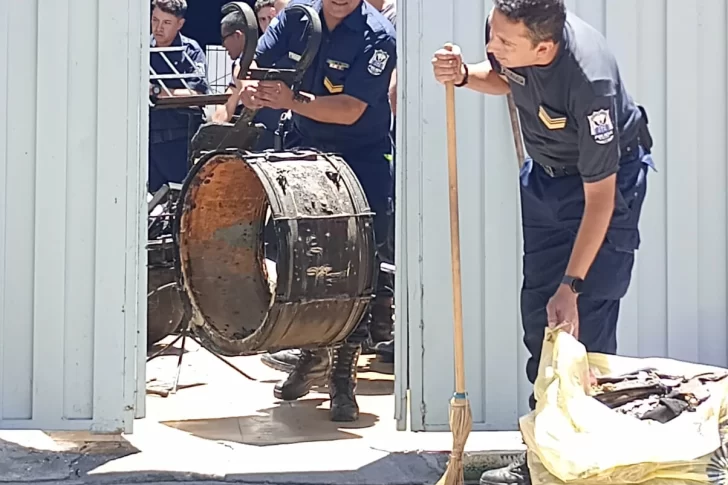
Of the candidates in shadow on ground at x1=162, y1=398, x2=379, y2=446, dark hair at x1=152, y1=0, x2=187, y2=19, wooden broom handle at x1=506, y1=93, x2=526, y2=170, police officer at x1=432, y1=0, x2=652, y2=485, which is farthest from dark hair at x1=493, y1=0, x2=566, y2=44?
dark hair at x1=152, y1=0, x2=187, y2=19

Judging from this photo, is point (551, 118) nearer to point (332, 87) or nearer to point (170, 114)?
point (332, 87)

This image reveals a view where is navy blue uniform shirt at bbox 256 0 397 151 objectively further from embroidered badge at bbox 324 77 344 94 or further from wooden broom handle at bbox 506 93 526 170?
wooden broom handle at bbox 506 93 526 170

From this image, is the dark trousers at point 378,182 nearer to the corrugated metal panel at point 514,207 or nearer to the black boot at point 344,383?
the black boot at point 344,383

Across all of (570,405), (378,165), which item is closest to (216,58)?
(378,165)

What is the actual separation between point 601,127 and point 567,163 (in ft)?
0.92

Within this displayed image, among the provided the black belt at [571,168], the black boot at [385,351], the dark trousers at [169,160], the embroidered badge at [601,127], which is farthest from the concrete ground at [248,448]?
the dark trousers at [169,160]

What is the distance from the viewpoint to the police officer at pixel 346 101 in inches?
187

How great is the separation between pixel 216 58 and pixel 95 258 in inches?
280

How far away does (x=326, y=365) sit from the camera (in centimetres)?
477

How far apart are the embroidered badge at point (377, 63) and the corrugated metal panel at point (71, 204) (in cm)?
127

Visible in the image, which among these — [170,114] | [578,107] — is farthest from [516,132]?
[170,114]

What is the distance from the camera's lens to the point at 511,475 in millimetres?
3301

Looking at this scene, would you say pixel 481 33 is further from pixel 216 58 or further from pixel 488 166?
pixel 216 58

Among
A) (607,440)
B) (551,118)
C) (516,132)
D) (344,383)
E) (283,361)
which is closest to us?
(607,440)
